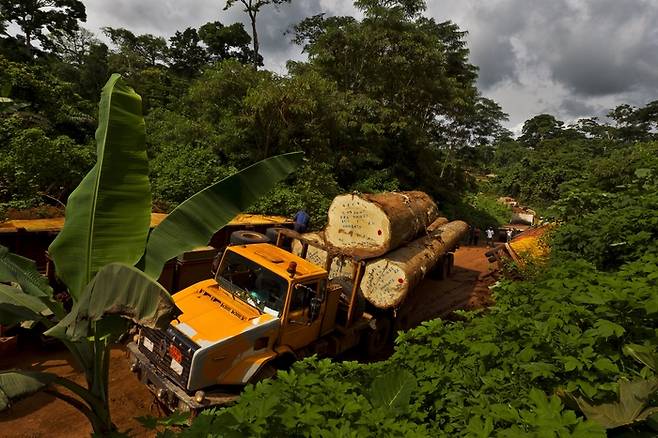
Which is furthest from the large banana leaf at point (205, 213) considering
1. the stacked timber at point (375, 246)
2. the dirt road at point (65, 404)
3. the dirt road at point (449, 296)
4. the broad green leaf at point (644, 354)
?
the dirt road at point (449, 296)

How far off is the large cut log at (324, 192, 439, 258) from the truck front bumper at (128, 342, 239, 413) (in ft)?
11.7

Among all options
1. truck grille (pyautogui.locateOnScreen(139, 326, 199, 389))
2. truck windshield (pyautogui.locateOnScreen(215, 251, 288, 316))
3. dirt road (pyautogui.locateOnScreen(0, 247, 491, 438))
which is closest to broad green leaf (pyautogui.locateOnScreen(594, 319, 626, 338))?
dirt road (pyautogui.locateOnScreen(0, 247, 491, 438))

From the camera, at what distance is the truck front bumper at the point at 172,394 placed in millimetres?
4715

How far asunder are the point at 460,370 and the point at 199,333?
3346 mm

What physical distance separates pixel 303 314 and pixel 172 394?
6.66ft

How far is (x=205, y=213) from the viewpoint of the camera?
3.27 metres

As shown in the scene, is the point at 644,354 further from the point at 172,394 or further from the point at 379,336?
the point at 379,336

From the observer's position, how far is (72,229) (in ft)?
9.34

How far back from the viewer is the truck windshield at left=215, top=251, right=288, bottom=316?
572 cm

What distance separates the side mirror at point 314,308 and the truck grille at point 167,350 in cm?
181

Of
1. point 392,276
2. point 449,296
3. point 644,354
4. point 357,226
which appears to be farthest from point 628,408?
point 449,296

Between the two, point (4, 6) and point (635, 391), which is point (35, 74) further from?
point (635, 391)

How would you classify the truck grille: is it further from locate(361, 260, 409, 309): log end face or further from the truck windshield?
locate(361, 260, 409, 309): log end face

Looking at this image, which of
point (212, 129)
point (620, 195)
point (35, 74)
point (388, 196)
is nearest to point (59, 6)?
point (35, 74)
